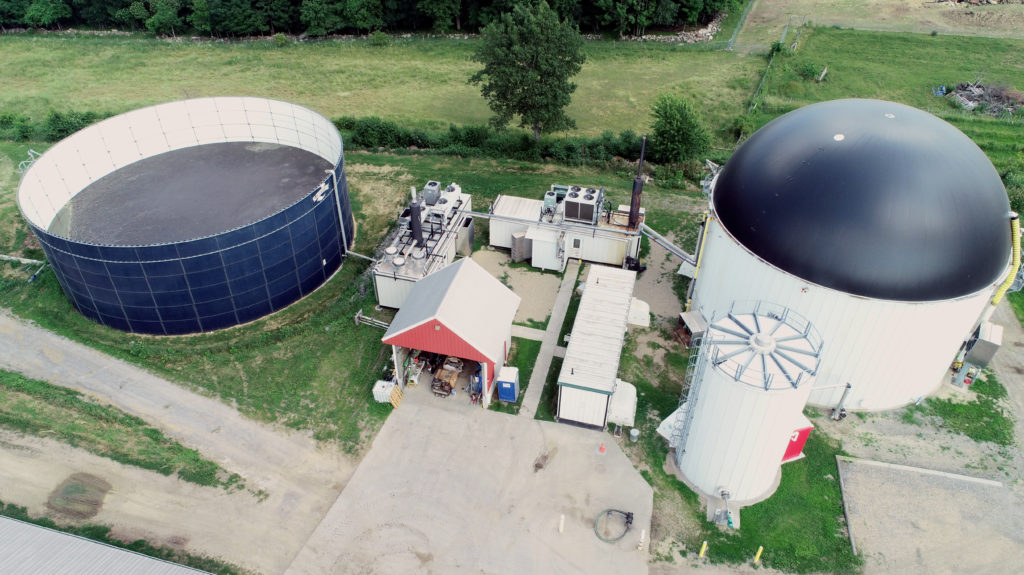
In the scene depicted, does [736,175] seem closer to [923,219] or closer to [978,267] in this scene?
[923,219]

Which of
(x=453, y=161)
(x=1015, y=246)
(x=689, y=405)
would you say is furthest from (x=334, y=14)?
(x=1015, y=246)

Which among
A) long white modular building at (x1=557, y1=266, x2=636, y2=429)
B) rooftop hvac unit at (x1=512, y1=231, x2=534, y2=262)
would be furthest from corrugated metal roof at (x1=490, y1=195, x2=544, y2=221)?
long white modular building at (x1=557, y1=266, x2=636, y2=429)

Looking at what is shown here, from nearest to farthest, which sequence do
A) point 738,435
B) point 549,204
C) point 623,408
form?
point 738,435, point 623,408, point 549,204

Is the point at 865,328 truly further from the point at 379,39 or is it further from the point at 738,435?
the point at 379,39

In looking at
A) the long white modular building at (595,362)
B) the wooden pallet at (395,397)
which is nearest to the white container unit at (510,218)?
the long white modular building at (595,362)

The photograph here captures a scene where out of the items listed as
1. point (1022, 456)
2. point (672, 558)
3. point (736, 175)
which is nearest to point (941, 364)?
point (1022, 456)
